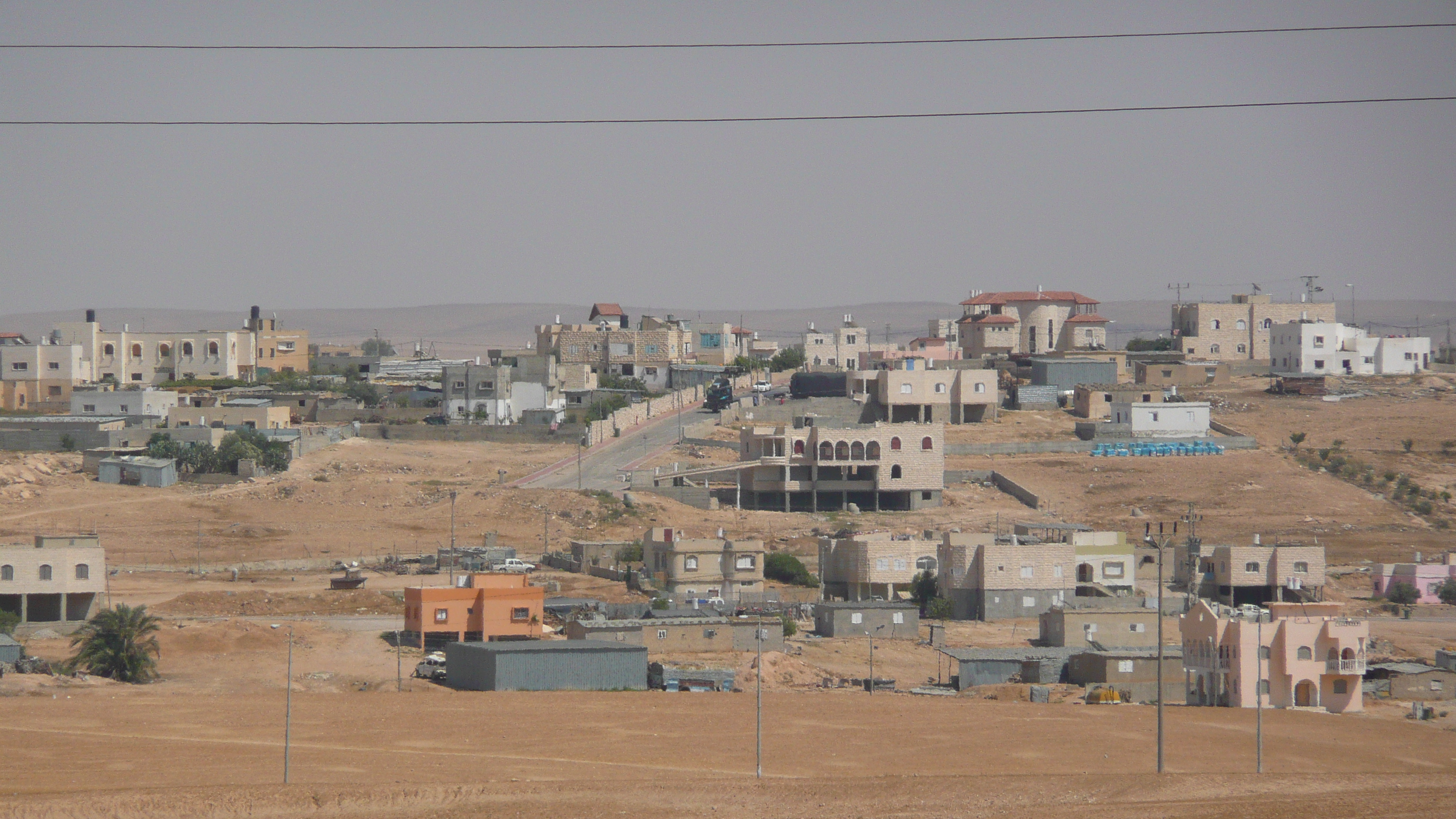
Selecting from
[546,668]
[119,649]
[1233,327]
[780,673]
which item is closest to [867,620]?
[780,673]

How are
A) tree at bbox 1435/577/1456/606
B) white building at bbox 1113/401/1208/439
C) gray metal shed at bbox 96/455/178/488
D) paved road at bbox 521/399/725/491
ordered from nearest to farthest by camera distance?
tree at bbox 1435/577/1456/606, gray metal shed at bbox 96/455/178/488, paved road at bbox 521/399/725/491, white building at bbox 1113/401/1208/439

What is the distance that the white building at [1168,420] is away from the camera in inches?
3880

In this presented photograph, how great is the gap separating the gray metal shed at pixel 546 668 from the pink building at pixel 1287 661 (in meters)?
15.5

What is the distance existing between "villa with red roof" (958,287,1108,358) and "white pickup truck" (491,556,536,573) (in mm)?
66397

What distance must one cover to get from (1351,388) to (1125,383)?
15.9 meters

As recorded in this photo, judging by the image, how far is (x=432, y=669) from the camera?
2062 inches

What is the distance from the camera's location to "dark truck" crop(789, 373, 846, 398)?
108 m

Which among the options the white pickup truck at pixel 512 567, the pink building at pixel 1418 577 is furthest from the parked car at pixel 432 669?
the pink building at pixel 1418 577

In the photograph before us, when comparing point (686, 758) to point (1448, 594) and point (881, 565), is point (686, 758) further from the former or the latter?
point (1448, 594)

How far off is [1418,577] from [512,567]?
32.6 meters

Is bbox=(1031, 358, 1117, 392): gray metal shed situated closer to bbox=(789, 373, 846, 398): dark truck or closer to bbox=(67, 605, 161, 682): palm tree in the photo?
bbox=(789, 373, 846, 398): dark truck

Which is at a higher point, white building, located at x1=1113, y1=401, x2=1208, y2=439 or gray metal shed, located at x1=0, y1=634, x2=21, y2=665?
white building, located at x1=1113, y1=401, x2=1208, y2=439

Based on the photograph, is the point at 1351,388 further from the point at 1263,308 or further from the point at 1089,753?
the point at 1089,753

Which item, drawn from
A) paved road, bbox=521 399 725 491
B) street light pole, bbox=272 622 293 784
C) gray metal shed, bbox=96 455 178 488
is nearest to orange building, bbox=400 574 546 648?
street light pole, bbox=272 622 293 784
